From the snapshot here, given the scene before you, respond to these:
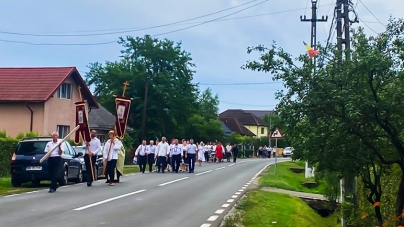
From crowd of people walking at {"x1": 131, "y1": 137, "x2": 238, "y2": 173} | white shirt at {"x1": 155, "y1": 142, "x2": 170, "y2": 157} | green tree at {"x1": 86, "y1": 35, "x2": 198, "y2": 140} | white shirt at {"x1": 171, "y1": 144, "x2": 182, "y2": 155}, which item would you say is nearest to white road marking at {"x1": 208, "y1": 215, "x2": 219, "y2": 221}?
crowd of people walking at {"x1": 131, "y1": 137, "x2": 238, "y2": 173}

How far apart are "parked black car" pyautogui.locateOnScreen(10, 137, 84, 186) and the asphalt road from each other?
1.45 meters

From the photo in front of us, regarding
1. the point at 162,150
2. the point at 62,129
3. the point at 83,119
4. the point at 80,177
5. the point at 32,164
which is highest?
the point at 62,129

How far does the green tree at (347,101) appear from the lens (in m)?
11.7

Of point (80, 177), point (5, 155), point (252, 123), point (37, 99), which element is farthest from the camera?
point (252, 123)

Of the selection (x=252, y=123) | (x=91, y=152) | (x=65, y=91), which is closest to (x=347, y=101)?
(x=91, y=152)

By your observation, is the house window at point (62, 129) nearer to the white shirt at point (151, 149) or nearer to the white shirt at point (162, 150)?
the white shirt at point (151, 149)

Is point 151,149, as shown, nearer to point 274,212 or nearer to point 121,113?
point 121,113

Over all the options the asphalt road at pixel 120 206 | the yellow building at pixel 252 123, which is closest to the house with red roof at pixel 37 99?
the asphalt road at pixel 120 206

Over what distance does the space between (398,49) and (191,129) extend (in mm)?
70860

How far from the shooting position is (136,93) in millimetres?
63250

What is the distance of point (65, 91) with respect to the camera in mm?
46375

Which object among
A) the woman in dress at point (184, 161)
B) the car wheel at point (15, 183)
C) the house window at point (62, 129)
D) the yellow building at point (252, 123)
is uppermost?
the yellow building at point (252, 123)

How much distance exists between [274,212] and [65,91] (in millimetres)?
31940

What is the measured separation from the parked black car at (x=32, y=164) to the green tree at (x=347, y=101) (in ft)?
36.7
